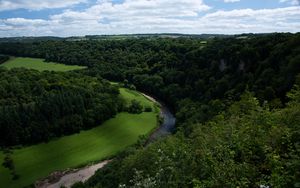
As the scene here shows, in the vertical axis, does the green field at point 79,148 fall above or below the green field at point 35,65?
below

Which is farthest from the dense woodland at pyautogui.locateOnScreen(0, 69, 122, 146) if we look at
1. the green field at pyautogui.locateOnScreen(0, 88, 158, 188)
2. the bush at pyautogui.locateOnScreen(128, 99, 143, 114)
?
the bush at pyautogui.locateOnScreen(128, 99, 143, 114)

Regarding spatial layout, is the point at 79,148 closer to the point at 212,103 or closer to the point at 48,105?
the point at 48,105

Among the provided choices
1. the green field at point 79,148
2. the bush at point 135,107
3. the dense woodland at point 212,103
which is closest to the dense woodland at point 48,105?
the green field at point 79,148

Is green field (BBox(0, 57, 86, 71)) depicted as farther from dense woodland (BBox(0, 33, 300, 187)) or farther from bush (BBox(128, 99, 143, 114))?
bush (BBox(128, 99, 143, 114))

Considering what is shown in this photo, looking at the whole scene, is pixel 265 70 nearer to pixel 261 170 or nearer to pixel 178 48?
pixel 261 170

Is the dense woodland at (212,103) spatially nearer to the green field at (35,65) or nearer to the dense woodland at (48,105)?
the green field at (35,65)
